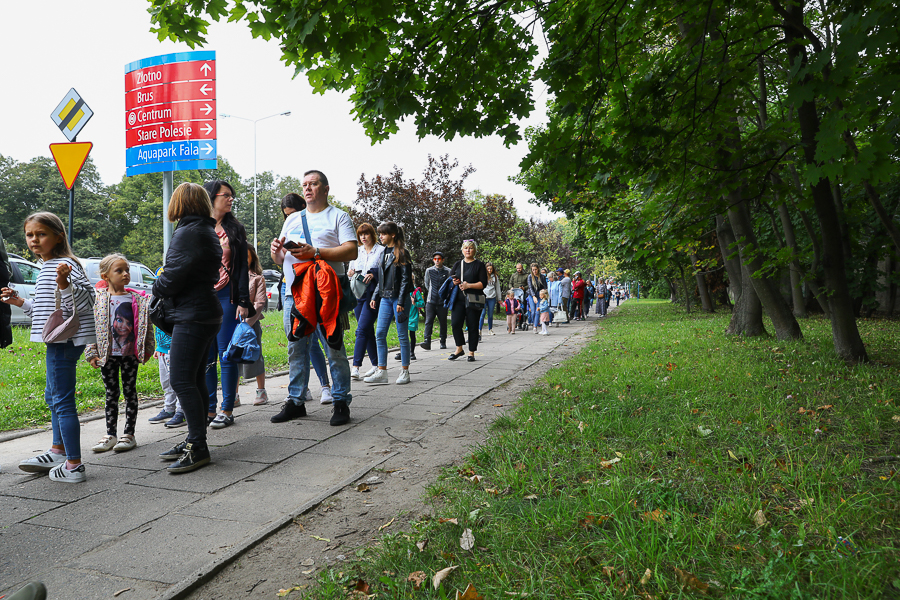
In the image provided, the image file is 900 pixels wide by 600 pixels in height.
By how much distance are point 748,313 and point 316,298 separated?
29.7 feet

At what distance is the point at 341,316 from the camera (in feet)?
17.0

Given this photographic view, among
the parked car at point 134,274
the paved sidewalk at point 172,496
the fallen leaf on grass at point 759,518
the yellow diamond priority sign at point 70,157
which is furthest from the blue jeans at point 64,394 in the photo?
the parked car at point 134,274

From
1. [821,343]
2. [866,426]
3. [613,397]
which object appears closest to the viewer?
[866,426]

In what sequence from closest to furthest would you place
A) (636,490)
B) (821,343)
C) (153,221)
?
(636,490)
(821,343)
(153,221)

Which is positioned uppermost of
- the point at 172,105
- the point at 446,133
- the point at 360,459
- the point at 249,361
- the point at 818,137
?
the point at 172,105

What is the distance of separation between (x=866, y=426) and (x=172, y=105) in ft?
32.6

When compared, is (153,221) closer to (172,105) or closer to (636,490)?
(172,105)

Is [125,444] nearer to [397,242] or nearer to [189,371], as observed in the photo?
[189,371]

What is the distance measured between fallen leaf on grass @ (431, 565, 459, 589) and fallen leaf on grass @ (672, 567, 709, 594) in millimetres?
877

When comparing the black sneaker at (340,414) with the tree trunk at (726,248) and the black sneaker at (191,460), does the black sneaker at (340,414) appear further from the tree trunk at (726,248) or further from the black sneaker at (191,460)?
the tree trunk at (726,248)

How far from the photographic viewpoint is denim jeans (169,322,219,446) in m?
4.00

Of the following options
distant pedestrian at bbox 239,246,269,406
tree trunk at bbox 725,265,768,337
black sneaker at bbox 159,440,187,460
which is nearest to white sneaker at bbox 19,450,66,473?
black sneaker at bbox 159,440,187,460

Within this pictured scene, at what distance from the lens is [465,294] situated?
32.7 feet

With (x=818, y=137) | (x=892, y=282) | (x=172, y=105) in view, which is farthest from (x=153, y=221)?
(x=818, y=137)
